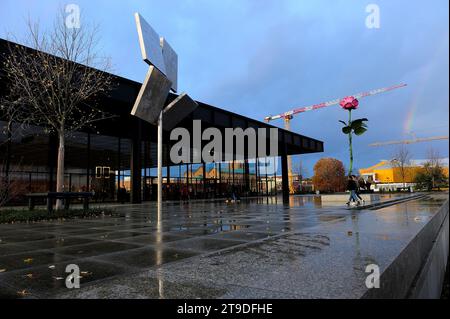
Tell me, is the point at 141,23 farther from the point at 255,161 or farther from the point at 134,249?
the point at 255,161

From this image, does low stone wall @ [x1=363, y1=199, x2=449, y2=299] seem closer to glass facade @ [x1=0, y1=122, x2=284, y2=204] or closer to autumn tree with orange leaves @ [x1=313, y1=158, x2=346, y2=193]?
glass facade @ [x1=0, y1=122, x2=284, y2=204]

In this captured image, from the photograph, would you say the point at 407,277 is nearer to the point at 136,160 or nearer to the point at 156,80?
the point at 156,80

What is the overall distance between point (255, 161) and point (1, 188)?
36.3 meters

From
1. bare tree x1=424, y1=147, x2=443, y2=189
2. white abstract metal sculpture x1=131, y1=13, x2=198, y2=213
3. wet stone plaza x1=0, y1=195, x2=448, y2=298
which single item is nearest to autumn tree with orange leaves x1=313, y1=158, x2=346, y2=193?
bare tree x1=424, y1=147, x2=443, y2=189

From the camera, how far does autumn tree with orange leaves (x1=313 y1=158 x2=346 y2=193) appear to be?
256ft

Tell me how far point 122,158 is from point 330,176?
57.3 metres

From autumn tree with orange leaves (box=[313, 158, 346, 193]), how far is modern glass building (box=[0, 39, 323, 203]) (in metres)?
38.3

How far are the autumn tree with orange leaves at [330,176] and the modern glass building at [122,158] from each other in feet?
126

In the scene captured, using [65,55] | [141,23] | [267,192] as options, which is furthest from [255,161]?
[141,23]

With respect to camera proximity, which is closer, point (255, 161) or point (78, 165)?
point (78, 165)

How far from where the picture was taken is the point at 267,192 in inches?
1944

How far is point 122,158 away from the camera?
1341 inches
